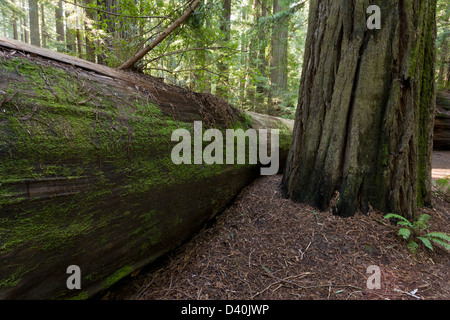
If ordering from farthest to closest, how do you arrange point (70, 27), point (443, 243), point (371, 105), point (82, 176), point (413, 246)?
point (70, 27), point (371, 105), point (413, 246), point (443, 243), point (82, 176)

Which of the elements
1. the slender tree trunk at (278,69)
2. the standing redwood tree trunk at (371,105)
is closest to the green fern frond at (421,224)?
the standing redwood tree trunk at (371,105)

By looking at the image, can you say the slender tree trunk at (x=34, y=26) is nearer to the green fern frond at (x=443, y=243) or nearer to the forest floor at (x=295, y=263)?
the forest floor at (x=295, y=263)

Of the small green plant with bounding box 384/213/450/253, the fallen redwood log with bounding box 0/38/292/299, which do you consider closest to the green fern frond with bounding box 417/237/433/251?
the small green plant with bounding box 384/213/450/253

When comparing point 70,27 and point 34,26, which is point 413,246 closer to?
point 70,27

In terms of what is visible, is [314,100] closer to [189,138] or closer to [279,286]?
[189,138]

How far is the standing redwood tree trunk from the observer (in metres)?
2.50

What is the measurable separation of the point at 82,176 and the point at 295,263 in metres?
2.08

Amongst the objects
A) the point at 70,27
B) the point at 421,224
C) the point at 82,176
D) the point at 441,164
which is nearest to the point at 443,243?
the point at 421,224

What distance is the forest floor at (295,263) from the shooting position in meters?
1.92

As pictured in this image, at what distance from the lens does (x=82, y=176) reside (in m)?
1.69

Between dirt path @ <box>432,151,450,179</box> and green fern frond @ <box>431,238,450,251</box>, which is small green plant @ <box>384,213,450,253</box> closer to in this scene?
green fern frond @ <box>431,238,450,251</box>
